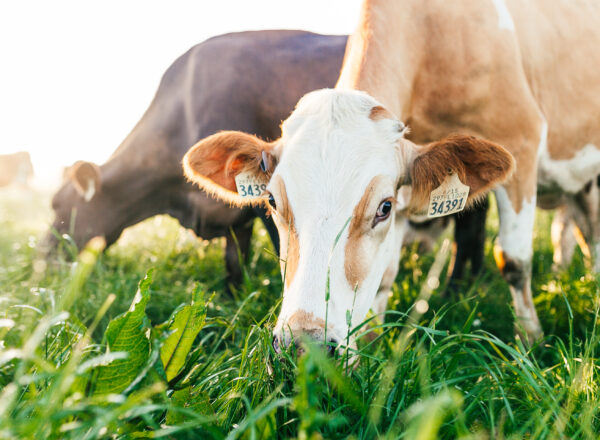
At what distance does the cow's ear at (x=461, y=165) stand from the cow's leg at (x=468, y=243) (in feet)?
7.40

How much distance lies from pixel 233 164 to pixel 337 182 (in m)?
0.84

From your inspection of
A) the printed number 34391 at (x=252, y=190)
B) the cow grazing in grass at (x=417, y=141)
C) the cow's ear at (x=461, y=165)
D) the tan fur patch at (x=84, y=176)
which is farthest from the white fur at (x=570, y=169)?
the tan fur patch at (x=84, y=176)

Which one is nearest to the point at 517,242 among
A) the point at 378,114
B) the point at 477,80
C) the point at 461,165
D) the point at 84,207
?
the point at 477,80

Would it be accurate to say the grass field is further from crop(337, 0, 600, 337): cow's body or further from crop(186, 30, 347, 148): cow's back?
crop(186, 30, 347, 148): cow's back

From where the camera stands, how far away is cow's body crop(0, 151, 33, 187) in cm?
1401

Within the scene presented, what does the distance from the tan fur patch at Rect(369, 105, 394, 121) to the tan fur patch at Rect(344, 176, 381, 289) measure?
15.6 inches

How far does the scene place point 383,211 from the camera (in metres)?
2.17

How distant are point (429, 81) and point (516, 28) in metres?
0.85

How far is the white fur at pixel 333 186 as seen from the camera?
1.81 metres

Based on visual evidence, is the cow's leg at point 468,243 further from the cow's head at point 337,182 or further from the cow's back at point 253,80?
the cow's head at point 337,182

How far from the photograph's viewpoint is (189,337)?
1.50 meters

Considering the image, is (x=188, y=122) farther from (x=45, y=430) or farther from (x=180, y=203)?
(x=45, y=430)

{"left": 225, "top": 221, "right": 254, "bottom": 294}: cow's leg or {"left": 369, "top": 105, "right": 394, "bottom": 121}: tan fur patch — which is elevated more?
{"left": 369, "top": 105, "right": 394, "bottom": 121}: tan fur patch

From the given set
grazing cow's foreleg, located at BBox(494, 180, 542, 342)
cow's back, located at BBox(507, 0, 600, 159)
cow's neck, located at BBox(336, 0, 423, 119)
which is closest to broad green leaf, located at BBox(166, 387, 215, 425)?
cow's neck, located at BBox(336, 0, 423, 119)
